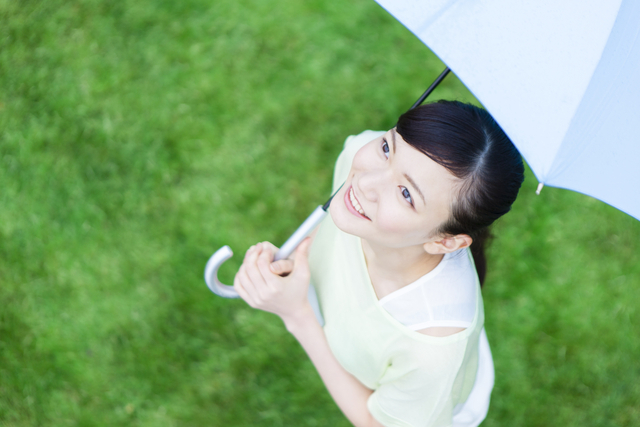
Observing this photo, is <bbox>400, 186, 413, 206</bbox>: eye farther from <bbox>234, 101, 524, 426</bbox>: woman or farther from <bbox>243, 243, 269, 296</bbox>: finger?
<bbox>243, 243, 269, 296</bbox>: finger

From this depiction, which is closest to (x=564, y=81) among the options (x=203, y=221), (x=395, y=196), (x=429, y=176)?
(x=429, y=176)

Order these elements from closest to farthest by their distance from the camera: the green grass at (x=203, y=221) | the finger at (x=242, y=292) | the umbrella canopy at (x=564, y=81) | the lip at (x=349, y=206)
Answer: the umbrella canopy at (x=564, y=81), the lip at (x=349, y=206), the finger at (x=242, y=292), the green grass at (x=203, y=221)

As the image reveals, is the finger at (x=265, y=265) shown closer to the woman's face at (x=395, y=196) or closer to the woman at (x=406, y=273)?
the woman at (x=406, y=273)

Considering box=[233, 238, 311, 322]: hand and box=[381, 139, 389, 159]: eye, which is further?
box=[233, 238, 311, 322]: hand

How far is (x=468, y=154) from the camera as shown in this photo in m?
1.48

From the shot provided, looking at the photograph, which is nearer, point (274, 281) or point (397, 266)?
point (397, 266)

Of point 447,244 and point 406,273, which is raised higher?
point 447,244

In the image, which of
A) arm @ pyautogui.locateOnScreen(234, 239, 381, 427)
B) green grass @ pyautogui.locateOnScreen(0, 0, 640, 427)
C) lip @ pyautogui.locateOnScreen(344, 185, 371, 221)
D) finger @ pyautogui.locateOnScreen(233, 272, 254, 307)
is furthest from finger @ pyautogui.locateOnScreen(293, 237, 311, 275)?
green grass @ pyautogui.locateOnScreen(0, 0, 640, 427)

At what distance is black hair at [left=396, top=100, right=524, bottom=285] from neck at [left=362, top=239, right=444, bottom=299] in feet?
0.59

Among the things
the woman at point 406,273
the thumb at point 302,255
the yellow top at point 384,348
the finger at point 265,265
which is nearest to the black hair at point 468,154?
the woman at point 406,273

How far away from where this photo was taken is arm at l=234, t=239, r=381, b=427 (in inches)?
74.8

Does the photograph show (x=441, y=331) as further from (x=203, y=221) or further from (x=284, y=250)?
(x=203, y=221)

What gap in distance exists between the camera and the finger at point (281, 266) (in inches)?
75.8

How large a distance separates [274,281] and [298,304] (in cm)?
16
